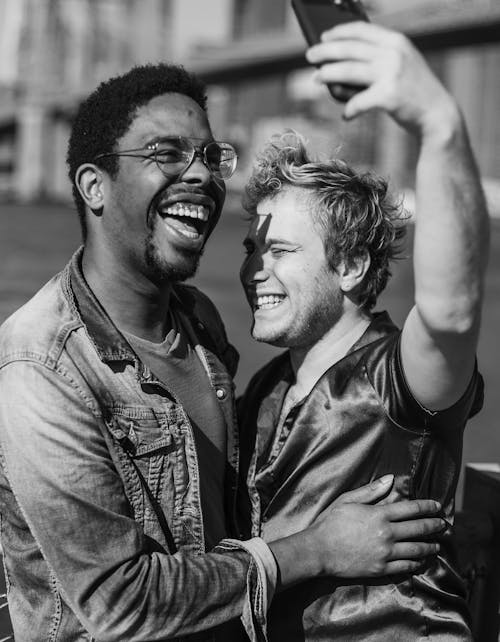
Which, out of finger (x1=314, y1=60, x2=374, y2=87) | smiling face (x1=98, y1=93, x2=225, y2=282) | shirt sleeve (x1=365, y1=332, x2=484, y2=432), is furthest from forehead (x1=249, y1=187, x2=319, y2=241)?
finger (x1=314, y1=60, x2=374, y2=87)

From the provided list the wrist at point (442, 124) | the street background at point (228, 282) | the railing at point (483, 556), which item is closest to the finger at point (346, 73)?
the wrist at point (442, 124)

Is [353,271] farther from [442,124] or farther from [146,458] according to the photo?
[442,124]

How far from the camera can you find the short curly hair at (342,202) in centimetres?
167

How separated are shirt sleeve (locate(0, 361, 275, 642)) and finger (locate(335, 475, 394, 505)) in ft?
0.75

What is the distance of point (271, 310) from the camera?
66.1 inches

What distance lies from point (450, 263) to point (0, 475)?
0.69m

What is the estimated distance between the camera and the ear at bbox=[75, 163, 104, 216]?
1599 millimetres

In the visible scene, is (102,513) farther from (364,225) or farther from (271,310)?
(364,225)

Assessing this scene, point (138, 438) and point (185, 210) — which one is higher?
point (185, 210)

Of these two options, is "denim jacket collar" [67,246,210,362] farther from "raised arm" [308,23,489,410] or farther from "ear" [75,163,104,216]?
"raised arm" [308,23,489,410]

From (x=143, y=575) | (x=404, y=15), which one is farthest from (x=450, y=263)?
(x=404, y=15)

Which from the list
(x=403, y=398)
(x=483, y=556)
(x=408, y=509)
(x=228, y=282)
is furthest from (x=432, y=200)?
(x=228, y=282)

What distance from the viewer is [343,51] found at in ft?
3.08

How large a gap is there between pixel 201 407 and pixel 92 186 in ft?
1.24
